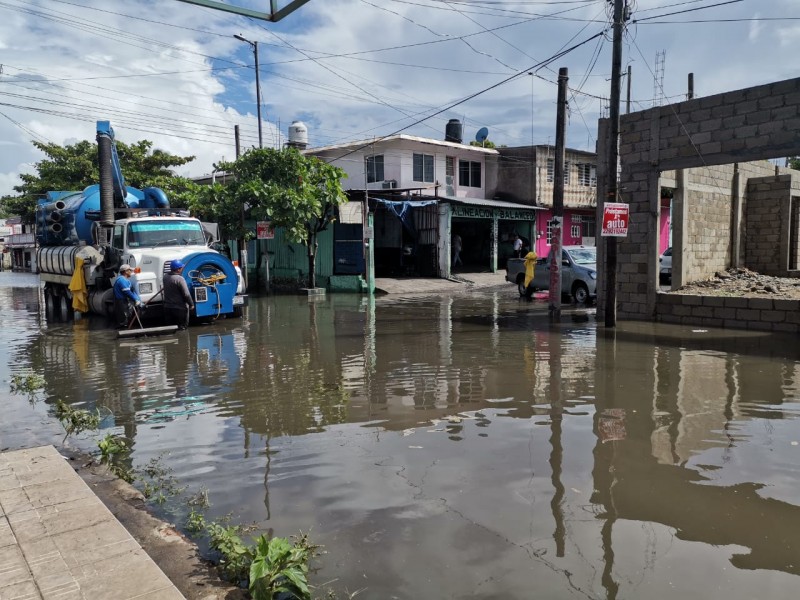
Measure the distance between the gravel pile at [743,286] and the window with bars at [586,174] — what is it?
1768 centimetres

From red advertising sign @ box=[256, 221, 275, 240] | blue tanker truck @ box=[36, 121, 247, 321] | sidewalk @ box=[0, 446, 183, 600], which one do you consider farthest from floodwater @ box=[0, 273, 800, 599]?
red advertising sign @ box=[256, 221, 275, 240]

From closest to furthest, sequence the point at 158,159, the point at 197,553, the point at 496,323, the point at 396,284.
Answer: the point at 197,553 < the point at 496,323 < the point at 396,284 < the point at 158,159

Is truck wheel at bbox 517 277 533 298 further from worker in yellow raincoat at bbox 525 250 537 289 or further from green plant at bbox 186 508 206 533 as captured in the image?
green plant at bbox 186 508 206 533

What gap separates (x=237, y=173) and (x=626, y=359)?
1717 cm

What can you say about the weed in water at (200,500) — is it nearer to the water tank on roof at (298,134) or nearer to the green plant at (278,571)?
the green plant at (278,571)

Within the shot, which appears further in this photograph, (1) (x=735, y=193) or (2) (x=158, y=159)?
(2) (x=158, y=159)

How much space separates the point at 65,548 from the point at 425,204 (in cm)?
2404

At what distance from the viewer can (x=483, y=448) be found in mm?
5727

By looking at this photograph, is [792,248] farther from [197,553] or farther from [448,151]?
[197,553]

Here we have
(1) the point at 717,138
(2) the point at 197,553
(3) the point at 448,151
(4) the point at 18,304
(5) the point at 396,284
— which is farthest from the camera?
(3) the point at 448,151

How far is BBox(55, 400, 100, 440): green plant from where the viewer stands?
21.6ft

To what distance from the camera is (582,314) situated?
53.6 ft

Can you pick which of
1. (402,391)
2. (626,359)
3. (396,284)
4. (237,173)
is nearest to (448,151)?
(396,284)

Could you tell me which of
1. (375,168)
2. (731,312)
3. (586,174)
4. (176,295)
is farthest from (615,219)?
(586,174)
